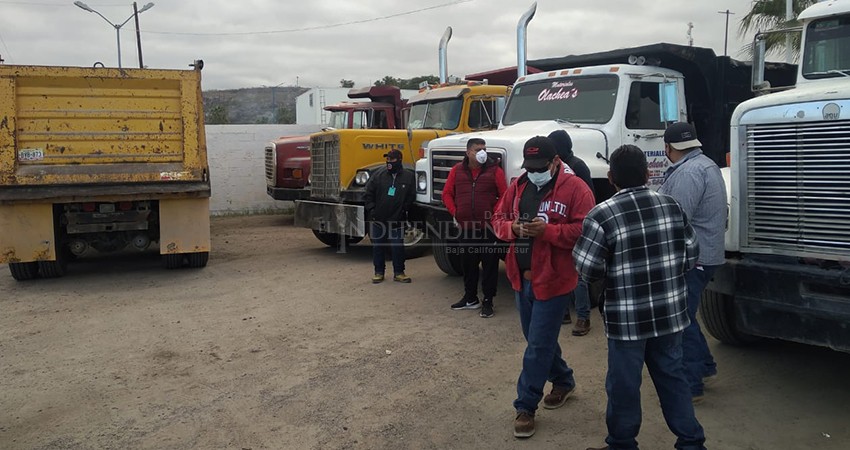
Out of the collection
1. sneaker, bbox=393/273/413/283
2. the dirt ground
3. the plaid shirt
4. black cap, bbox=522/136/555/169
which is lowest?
the dirt ground

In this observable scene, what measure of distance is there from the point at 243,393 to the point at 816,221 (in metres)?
3.90

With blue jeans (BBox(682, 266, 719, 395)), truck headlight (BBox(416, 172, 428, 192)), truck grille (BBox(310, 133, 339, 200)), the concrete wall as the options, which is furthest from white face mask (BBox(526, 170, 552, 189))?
the concrete wall

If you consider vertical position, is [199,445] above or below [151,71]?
below

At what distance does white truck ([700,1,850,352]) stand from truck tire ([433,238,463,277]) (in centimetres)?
388

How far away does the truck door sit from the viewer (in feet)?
22.0

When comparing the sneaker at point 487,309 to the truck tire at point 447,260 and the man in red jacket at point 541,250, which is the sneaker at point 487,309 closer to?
the truck tire at point 447,260

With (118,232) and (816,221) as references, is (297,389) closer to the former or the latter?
(816,221)

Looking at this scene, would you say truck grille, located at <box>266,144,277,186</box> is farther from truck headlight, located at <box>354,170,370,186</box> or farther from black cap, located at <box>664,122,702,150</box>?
black cap, located at <box>664,122,702,150</box>

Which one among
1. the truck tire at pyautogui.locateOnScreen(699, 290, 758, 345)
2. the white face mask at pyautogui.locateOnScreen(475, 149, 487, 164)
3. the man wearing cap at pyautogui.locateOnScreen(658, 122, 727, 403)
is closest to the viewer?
the man wearing cap at pyautogui.locateOnScreen(658, 122, 727, 403)

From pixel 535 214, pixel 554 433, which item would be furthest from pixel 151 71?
pixel 554 433

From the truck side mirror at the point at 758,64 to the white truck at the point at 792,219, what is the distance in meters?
1.28

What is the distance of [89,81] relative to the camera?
8.40 m

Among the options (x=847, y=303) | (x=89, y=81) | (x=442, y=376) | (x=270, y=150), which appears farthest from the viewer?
(x=270, y=150)

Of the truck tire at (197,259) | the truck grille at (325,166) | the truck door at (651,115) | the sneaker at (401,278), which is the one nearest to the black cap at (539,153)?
the truck door at (651,115)
